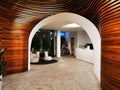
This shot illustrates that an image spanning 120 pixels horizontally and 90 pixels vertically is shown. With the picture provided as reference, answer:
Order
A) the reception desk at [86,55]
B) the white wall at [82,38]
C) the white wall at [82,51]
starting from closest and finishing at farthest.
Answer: the reception desk at [86,55] < the white wall at [82,51] < the white wall at [82,38]

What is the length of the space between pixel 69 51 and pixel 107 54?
13721 millimetres

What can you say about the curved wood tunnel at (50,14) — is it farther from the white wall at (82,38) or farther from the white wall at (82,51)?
the white wall at (82,38)

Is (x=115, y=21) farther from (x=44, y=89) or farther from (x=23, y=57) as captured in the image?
(x=23, y=57)

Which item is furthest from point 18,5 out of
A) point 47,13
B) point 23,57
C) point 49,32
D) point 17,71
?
point 49,32

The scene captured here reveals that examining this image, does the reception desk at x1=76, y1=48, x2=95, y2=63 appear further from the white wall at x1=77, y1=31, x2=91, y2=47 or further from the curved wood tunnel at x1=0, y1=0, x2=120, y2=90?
the curved wood tunnel at x1=0, y1=0, x2=120, y2=90

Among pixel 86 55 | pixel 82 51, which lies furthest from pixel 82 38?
pixel 86 55

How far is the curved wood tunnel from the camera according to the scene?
2.97 metres

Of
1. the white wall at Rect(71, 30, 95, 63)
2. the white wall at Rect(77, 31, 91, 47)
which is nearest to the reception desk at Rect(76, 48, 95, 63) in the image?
the white wall at Rect(71, 30, 95, 63)

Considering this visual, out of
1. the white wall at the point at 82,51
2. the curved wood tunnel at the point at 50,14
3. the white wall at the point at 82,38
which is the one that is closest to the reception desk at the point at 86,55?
the white wall at the point at 82,51

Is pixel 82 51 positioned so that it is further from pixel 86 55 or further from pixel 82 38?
pixel 82 38

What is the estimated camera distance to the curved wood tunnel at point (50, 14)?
2973 mm

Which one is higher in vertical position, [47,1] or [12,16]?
[47,1]

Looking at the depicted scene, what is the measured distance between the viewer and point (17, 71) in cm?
632

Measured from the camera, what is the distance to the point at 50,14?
5719 mm
